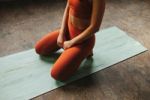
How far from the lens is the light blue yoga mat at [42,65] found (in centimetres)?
135

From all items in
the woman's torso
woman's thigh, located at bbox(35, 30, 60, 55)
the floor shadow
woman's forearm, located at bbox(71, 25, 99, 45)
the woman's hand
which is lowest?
the floor shadow

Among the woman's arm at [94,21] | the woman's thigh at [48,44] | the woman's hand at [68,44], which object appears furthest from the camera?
the woman's thigh at [48,44]

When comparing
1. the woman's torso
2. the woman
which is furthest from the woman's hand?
the woman's torso

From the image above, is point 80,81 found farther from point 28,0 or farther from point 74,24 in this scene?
point 28,0

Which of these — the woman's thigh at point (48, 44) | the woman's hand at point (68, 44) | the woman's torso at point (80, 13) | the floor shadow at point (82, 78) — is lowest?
the floor shadow at point (82, 78)

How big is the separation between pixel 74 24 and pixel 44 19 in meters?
0.71

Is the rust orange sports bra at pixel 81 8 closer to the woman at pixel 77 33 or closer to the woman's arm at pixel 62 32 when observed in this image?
the woman at pixel 77 33

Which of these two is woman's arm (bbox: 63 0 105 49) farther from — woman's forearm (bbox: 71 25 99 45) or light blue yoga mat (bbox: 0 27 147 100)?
light blue yoga mat (bbox: 0 27 147 100)

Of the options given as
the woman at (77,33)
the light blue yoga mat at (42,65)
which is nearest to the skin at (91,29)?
the woman at (77,33)

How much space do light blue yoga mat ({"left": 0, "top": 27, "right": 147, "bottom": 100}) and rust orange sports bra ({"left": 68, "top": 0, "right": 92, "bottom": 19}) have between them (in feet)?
1.18

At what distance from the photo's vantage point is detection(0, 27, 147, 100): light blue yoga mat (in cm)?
135

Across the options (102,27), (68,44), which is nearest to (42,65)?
(68,44)

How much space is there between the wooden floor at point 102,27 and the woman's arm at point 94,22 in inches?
10.4

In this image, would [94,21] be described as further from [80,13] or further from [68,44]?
[68,44]
